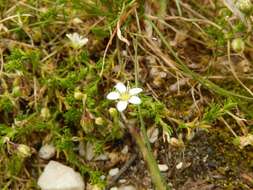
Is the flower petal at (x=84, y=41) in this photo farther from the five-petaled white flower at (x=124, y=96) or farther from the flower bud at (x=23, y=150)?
the flower bud at (x=23, y=150)

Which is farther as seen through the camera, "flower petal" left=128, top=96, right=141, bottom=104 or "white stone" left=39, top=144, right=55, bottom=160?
"white stone" left=39, top=144, right=55, bottom=160

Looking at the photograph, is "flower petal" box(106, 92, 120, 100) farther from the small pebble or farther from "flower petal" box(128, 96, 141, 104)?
the small pebble

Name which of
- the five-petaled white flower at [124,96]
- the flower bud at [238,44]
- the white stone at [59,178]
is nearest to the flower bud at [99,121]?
the five-petaled white flower at [124,96]

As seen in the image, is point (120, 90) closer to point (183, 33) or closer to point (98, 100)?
point (98, 100)

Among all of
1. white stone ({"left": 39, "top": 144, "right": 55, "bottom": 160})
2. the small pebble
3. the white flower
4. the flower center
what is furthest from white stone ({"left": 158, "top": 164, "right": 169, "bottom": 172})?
the white flower

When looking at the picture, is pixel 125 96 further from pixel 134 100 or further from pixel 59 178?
pixel 59 178
